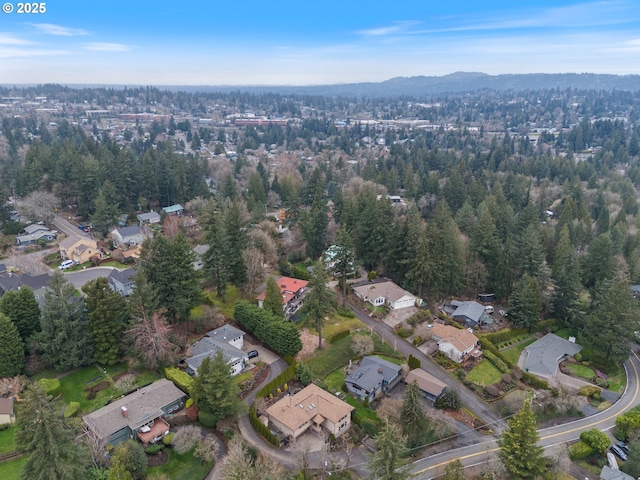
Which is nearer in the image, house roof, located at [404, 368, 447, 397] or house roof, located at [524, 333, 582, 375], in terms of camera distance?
house roof, located at [404, 368, 447, 397]

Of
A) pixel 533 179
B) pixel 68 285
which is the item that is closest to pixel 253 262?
pixel 68 285

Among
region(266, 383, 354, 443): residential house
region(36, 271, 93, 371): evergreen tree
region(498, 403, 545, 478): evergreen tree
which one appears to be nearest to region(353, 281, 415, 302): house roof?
region(266, 383, 354, 443): residential house

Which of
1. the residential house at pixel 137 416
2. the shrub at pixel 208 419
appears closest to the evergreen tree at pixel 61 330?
the residential house at pixel 137 416

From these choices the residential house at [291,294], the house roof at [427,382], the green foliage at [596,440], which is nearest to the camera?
the green foliage at [596,440]

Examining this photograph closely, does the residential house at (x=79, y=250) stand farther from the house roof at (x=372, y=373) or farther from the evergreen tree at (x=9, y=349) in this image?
the house roof at (x=372, y=373)

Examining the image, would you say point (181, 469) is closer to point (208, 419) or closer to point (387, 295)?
point (208, 419)

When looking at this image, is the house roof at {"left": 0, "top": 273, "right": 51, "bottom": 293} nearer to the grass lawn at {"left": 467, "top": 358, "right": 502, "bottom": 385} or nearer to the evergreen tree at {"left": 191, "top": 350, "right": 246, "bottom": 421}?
the evergreen tree at {"left": 191, "top": 350, "right": 246, "bottom": 421}
